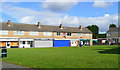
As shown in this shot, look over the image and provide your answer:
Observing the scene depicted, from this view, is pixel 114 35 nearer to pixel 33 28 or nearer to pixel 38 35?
pixel 38 35

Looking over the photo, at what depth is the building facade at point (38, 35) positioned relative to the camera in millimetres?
50906

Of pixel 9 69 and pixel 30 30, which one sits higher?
pixel 30 30

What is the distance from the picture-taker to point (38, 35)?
57188 mm

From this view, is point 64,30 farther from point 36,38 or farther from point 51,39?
point 36,38

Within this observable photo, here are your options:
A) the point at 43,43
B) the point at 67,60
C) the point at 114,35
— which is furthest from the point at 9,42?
the point at 114,35

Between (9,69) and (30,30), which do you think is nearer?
(9,69)

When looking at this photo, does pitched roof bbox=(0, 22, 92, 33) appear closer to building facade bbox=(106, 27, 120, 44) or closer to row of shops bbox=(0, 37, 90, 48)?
row of shops bbox=(0, 37, 90, 48)

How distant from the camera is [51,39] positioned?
5956 cm

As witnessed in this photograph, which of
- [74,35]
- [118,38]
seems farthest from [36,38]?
[118,38]

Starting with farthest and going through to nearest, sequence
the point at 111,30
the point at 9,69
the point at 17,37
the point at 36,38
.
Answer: the point at 111,30 → the point at 36,38 → the point at 17,37 → the point at 9,69

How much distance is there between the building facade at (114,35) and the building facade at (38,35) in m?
18.3

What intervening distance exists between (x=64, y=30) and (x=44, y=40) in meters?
10.2

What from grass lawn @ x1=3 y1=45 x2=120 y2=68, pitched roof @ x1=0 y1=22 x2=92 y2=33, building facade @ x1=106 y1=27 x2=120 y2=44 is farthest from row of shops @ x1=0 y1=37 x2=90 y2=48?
grass lawn @ x1=3 y1=45 x2=120 y2=68

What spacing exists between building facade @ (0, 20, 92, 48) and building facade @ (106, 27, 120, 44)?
18.3 m
